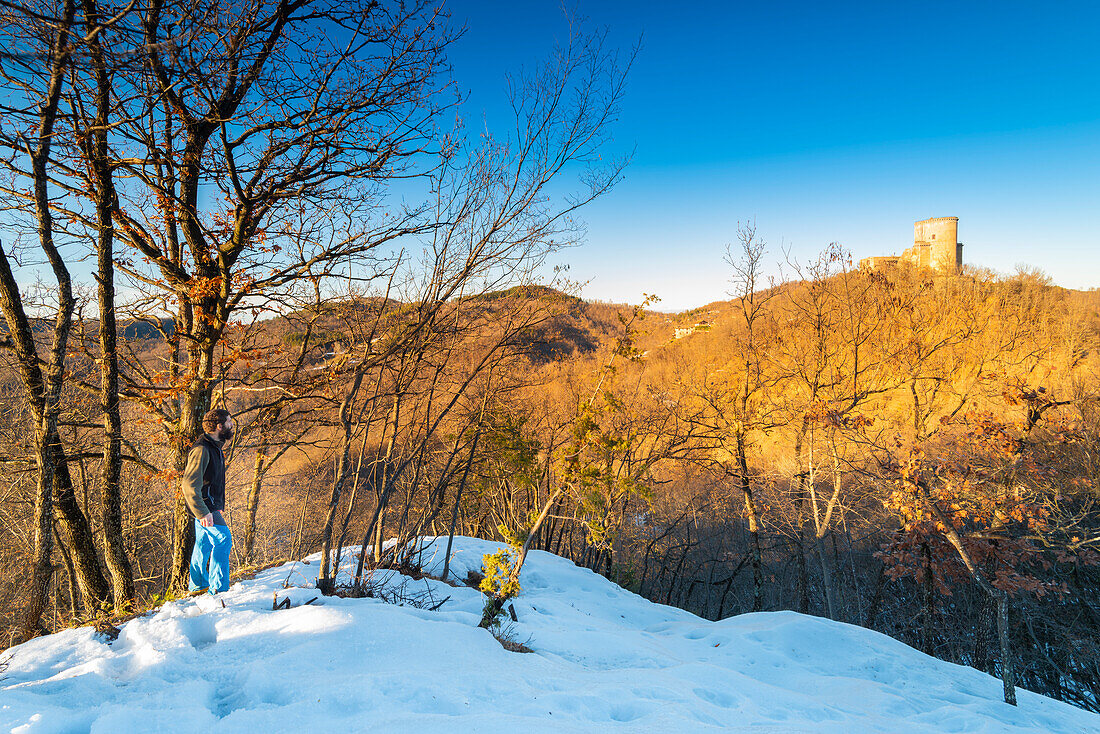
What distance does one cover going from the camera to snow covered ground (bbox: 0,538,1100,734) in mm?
2324

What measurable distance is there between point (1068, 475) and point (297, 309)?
17.4m

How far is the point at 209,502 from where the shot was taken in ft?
14.1

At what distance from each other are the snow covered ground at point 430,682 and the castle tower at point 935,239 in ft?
98.9

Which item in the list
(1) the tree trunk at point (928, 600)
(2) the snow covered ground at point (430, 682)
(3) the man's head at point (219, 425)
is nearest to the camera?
(2) the snow covered ground at point (430, 682)

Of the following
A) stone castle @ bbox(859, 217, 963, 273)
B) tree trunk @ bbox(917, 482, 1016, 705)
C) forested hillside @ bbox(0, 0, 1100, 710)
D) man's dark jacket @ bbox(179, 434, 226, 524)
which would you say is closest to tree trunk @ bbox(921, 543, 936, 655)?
forested hillside @ bbox(0, 0, 1100, 710)

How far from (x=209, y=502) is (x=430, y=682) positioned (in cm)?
280

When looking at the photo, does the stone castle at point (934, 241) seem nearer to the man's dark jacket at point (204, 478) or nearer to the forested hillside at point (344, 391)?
the forested hillside at point (344, 391)

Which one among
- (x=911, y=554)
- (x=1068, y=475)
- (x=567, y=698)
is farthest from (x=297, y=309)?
(x=1068, y=475)

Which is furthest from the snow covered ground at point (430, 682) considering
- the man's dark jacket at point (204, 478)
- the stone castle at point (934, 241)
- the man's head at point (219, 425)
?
the stone castle at point (934, 241)

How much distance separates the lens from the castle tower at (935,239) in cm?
2867

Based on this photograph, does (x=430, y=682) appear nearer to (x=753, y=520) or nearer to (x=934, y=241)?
(x=753, y=520)

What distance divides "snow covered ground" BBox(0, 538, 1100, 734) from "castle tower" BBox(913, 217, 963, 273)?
3016 centimetres

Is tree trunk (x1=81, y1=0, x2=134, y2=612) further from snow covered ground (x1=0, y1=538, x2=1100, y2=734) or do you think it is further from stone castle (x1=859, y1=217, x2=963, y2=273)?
stone castle (x1=859, y1=217, x2=963, y2=273)

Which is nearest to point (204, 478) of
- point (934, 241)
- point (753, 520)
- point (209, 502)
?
point (209, 502)
